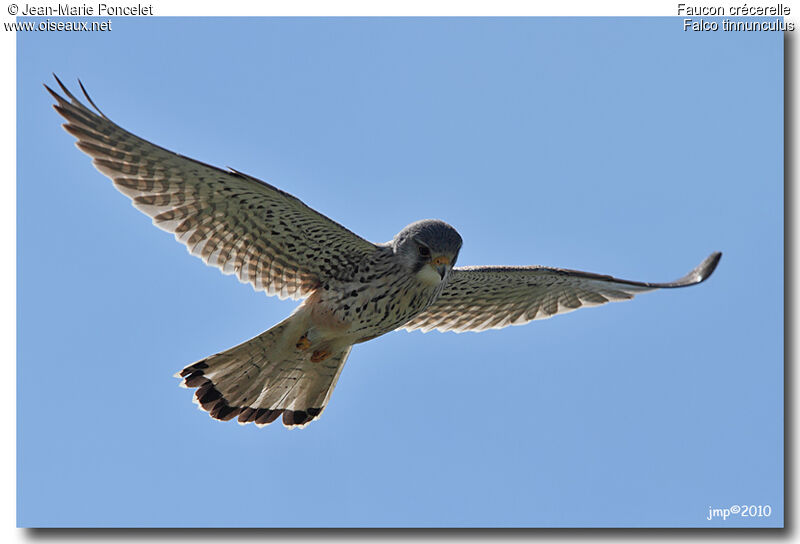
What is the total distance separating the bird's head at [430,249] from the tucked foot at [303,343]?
920 mm

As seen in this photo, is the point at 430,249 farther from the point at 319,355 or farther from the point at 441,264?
the point at 319,355

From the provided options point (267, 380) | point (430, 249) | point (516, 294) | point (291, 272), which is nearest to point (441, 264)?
point (430, 249)

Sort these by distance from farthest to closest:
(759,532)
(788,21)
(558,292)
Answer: (558,292) → (788,21) → (759,532)

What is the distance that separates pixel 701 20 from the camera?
7035 millimetres

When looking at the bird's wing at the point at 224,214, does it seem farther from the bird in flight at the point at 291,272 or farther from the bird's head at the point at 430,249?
the bird's head at the point at 430,249

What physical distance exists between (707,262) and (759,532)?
1914mm

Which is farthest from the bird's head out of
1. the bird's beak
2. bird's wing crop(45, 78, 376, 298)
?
bird's wing crop(45, 78, 376, 298)

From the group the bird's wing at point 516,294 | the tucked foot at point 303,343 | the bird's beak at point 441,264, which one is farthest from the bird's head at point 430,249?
the tucked foot at point 303,343

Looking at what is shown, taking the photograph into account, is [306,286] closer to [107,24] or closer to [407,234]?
[407,234]

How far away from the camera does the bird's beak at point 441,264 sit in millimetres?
6367

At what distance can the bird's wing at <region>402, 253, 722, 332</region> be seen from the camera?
7.18m

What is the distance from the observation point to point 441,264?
6398 millimetres

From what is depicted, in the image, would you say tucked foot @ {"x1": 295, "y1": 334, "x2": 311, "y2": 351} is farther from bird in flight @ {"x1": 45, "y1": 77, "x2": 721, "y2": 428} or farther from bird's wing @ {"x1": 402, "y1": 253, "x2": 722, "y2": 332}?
bird's wing @ {"x1": 402, "y1": 253, "x2": 722, "y2": 332}
